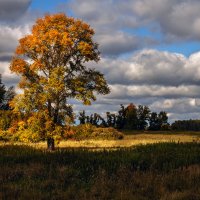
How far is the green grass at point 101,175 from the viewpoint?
11.1m

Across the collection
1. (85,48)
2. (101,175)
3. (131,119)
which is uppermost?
(85,48)

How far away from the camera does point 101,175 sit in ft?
43.4

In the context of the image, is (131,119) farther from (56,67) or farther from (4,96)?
(56,67)

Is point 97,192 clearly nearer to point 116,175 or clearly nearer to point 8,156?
point 116,175

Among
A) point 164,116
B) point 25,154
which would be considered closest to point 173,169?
point 25,154

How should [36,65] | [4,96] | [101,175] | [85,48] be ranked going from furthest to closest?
[4,96] → [36,65] → [85,48] → [101,175]

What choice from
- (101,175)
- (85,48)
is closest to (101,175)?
(101,175)

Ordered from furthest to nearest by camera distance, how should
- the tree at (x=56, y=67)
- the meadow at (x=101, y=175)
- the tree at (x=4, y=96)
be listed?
the tree at (x=4, y=96), the tree at (x=56, y=67), the meadow at (x=101, y=175)

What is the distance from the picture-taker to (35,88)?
35844mm

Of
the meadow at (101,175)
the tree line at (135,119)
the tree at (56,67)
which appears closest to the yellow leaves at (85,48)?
the tree at (56,67)

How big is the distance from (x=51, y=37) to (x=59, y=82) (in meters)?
4.12

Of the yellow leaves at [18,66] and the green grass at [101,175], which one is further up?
the yellow leaves at [18,66]

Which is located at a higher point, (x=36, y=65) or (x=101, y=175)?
(x=36, y=65)

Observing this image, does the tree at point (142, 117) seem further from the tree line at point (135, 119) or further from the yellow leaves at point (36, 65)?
the yellow leaves at point (36, 65)
